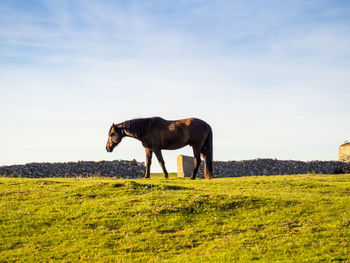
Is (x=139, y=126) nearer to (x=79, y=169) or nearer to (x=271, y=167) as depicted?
(x=79, y=169)

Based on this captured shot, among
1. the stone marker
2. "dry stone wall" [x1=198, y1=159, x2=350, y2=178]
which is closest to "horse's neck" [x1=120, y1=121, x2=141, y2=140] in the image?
the stone marker

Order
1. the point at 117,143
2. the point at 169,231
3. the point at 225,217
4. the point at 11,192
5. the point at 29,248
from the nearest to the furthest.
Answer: the point at 29,248 < the point at 169,231 < the point at 225,217 < the point at 11,192 < the point at 117,143

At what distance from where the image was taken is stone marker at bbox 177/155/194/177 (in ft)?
104

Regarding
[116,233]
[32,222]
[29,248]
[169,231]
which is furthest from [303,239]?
[32,222]

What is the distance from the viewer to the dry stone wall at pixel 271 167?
3538 centimetres

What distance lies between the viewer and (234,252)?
373 inches

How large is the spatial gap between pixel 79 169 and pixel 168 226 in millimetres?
20534

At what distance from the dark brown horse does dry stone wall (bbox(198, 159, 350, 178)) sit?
11896mm

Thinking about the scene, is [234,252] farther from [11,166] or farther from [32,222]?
[11,166]

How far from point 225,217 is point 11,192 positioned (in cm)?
936

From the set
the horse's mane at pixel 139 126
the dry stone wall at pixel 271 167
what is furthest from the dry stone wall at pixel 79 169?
the horse's mane at pixel 139 126

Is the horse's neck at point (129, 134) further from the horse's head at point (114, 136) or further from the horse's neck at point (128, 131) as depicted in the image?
the horse's head at point (114, 136)

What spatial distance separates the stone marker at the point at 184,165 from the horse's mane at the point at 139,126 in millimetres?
10365

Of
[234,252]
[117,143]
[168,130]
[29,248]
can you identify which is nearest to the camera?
[234,252]
